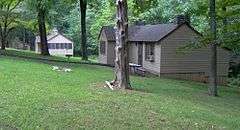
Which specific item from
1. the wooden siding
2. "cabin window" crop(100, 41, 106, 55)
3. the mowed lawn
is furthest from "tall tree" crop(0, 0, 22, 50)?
the mowed lawn

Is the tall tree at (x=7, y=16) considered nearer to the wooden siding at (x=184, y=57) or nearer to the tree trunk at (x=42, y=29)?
the tree trunk at (x=42, y=29)

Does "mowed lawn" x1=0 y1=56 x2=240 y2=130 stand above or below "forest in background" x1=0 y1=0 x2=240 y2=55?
below

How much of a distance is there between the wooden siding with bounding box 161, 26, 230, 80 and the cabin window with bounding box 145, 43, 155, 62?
4.62ft

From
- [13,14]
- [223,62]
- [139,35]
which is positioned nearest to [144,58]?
[139,35]

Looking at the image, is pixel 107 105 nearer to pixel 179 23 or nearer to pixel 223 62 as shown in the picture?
pixel 179 23

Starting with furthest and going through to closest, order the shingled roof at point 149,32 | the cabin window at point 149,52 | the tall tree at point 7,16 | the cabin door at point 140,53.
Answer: the tall tree at point 7,16
the cabin door at point 140,53
the cabin window at point 149,52
the shingled roof at point 149,32

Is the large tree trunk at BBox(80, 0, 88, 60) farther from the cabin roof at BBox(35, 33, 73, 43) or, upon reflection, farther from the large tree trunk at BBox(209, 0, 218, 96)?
the cabin roof at BBox(35, 33, 73, 43)

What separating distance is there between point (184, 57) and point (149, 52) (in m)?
2.63

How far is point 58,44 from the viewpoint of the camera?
76.5 meters

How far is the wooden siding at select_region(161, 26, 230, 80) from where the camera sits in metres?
32.1

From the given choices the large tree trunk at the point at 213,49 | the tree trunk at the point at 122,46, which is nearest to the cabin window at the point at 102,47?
the large tree trunk at the point at 213,49

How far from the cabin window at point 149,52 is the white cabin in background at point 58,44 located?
39.7 meters

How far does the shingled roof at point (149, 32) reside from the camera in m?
32.5

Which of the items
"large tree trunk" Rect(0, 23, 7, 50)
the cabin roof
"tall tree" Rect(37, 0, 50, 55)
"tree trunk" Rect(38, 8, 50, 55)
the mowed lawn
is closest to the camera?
the mowed lawn
